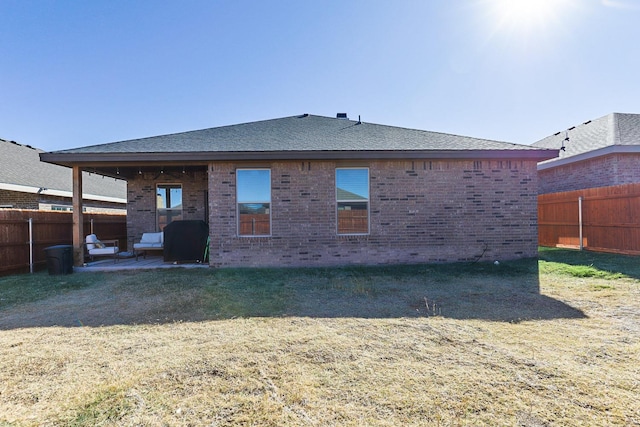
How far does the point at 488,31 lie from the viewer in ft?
27.5

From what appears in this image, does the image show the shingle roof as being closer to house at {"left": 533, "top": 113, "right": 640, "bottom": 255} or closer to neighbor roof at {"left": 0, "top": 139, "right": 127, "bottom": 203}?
house at {"left": 533, "top": 113, "right": 640, "bottom": 255}

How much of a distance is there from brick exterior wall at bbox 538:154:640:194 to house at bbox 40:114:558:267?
18.5 ft

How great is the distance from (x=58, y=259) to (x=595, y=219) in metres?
15.1

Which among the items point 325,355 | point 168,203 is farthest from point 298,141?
point 325,355

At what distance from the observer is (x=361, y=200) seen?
786cm

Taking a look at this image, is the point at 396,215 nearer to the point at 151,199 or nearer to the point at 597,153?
the point at 151,199

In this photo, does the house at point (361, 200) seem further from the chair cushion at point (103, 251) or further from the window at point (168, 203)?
the window at point (168, 203)

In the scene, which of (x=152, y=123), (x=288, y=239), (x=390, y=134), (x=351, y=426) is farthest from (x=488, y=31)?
(x=152, y=123)

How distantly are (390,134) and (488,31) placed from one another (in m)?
3.70

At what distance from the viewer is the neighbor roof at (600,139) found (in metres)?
10.8

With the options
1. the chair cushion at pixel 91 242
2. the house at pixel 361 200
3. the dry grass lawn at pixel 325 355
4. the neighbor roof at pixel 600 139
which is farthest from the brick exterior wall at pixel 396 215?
the neighbor roof at pixel 600 139

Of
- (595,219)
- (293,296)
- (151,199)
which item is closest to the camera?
(293,296)

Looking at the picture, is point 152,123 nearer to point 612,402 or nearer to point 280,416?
point 280,416

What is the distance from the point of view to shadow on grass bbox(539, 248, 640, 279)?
6.54 metres
